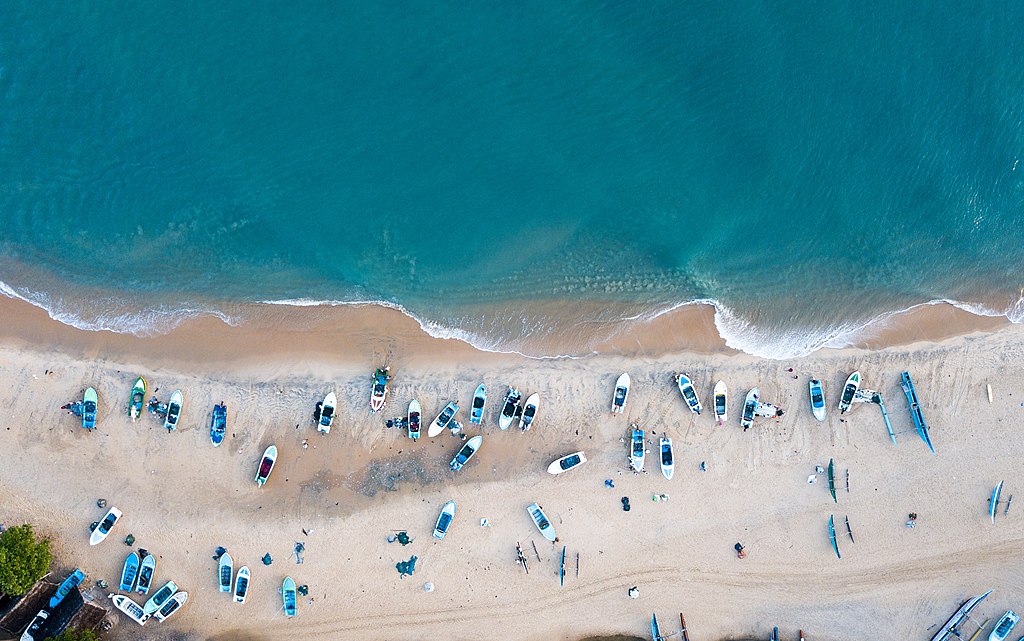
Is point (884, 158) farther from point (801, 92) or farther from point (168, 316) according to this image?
point (168, 316)

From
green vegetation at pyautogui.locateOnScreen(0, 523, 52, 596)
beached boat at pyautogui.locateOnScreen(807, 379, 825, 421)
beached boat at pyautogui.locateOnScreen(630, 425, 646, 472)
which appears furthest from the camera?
beached boat at pyautogui.locateOnScreen(807, 379, 825, 421)

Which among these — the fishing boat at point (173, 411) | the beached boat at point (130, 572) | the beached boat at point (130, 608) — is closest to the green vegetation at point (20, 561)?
the beached boat at point (130, 572)


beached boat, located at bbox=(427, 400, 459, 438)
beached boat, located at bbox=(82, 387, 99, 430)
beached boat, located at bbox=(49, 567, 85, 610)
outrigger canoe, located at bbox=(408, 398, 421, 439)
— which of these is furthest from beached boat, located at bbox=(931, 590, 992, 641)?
beached boat, located at bbox=(82, 387, 99, 430)

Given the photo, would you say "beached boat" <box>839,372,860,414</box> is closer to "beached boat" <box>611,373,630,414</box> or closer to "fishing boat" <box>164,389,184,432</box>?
"beached boat" <box>611,373,630,414</box>

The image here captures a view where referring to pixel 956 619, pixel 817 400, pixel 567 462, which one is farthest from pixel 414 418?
pixel 956 619

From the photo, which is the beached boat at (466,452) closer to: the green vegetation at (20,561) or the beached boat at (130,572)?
the beached boat at (130,572)

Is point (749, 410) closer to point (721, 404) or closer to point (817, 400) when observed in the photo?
point (721, 404)
